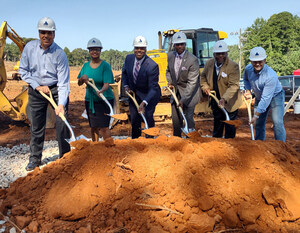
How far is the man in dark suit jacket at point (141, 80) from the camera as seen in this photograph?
159 inches

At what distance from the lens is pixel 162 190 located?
8.00ft

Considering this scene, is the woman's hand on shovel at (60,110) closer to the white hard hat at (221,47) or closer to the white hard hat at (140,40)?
the white hard hat at (140,40)

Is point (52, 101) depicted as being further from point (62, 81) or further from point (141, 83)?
point (141, 83)

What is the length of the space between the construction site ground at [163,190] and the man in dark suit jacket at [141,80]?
3.82 ft

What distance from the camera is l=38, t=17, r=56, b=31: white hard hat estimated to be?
3361 mm

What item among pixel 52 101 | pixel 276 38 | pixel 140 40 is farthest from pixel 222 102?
pixel 276 38

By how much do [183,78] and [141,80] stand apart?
715mm

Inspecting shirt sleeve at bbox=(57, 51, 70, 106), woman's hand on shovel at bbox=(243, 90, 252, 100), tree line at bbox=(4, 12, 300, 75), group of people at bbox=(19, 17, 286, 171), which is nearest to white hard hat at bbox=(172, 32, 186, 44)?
group of people at bbox=(19, 17, 286, 171)

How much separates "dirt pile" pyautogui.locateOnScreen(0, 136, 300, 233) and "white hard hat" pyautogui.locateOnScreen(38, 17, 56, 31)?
5.14ft

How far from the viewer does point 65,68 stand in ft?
11.9

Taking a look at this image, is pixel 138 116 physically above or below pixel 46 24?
below

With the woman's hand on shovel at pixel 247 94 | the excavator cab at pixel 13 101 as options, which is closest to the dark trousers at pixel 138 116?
the woman's hand on shovel at pixel 247 94

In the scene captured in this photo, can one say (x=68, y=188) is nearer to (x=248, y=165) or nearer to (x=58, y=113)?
(x=58, y=113)

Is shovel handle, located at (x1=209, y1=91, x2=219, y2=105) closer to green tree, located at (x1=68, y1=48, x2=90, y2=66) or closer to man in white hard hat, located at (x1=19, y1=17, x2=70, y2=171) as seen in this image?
man in white hard hat, located at (x1=19, y1=17, x2=70, y2=171)
